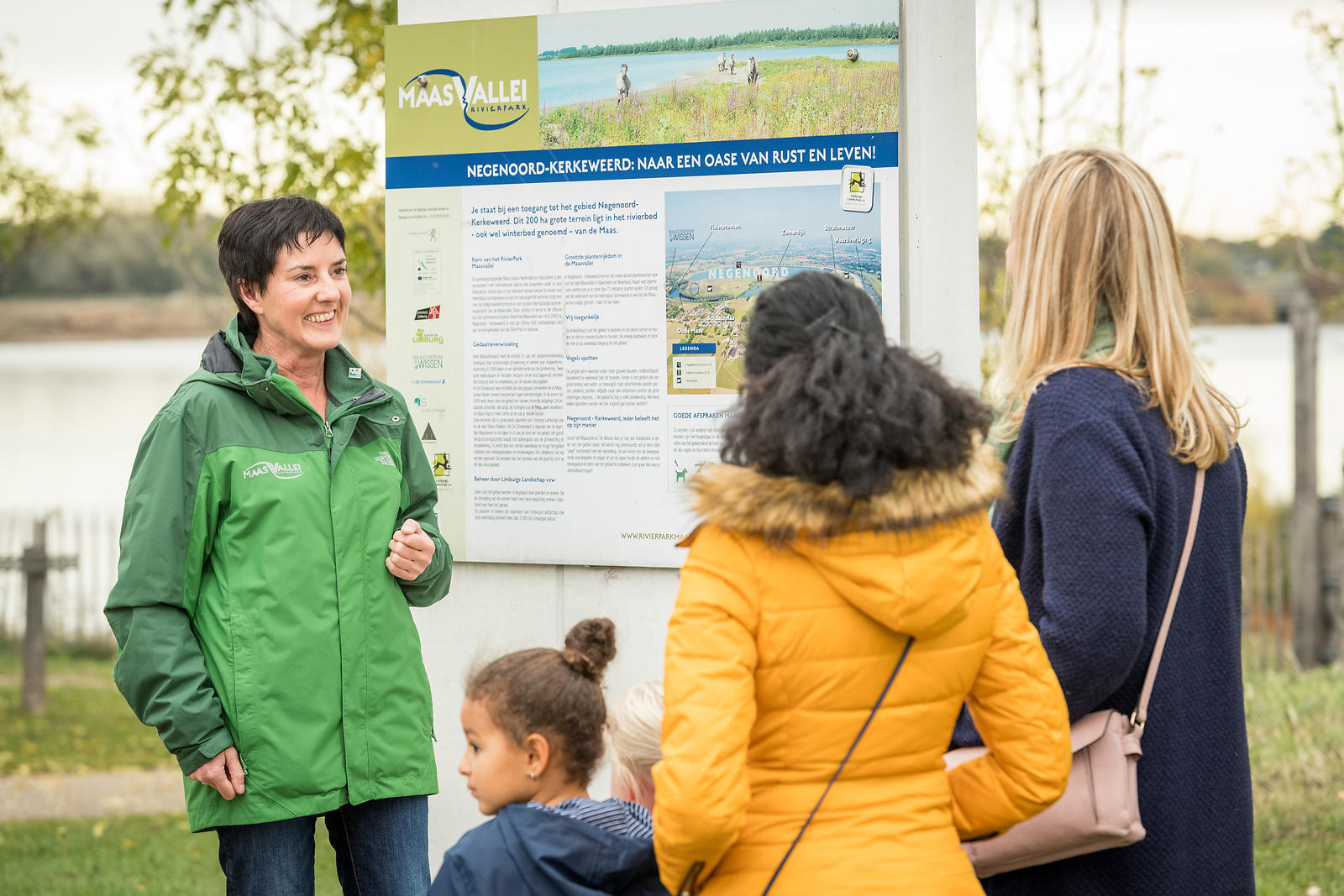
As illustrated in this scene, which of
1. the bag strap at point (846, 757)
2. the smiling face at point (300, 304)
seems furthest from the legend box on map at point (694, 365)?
the bag strap at point (846, 757)

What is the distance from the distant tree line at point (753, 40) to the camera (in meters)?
3.33

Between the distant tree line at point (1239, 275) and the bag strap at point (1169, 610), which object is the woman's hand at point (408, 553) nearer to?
the bag strap at point (1169, 610)

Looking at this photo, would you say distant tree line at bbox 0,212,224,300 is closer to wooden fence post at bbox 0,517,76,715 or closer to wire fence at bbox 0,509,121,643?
wire fence at bbox 0,509,121,643

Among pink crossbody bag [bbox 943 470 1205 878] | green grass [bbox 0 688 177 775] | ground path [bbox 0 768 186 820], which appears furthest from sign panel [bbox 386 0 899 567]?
green grass [bbox 0 688 177 775]

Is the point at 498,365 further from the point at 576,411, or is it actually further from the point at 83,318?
the point at 83,318

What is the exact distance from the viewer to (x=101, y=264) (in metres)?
10.9

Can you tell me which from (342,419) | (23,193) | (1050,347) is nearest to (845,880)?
(1050,347)

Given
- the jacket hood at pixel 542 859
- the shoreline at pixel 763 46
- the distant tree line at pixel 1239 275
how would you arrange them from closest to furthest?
the jacket hood at pixel 542 859
the shoreline at pixel 763 46
the distant tree line at pixel 1239 275

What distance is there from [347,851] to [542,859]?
991 millimetres

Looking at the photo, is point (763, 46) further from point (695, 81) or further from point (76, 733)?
point (76, 733)

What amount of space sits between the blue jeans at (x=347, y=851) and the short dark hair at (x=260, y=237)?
1.07 m

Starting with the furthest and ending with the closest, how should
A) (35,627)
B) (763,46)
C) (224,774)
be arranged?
(35,627)
(763,46)
(224,774)

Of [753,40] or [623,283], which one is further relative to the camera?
[623,283]

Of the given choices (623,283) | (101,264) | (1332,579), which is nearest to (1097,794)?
(623,283)
